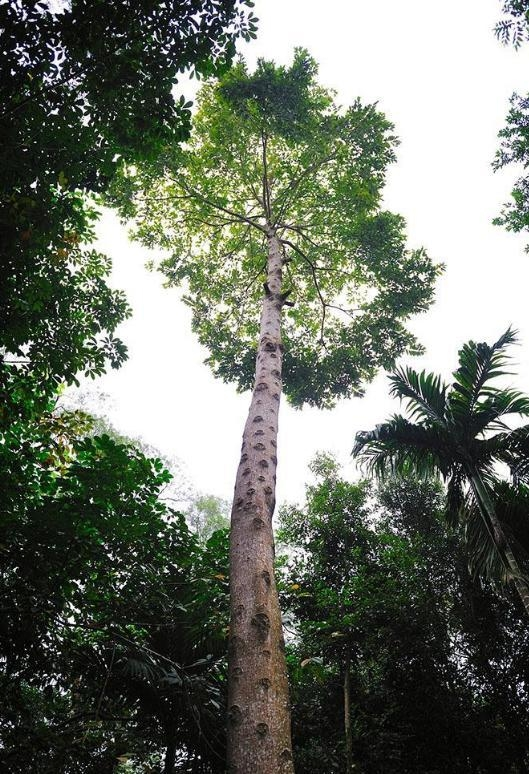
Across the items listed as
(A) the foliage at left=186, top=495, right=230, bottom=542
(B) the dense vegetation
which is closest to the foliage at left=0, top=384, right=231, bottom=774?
(B) the dense vegetation

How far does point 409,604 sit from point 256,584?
510cm

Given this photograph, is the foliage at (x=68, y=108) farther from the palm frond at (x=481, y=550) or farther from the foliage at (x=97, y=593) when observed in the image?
the palm frond at (x=481, y=550)

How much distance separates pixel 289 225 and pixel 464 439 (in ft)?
18.2

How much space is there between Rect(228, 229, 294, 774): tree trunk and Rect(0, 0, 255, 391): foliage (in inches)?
81.5

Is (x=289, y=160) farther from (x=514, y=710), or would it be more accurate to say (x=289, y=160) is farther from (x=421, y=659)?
(x=514, y=710)

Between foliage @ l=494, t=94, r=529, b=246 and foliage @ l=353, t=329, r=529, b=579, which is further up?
foliage @ l=494, t=94, r=529, b=246

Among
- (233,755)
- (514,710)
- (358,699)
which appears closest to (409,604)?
(358,699)

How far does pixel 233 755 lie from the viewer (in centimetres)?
211

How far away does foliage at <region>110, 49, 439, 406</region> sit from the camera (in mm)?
8508

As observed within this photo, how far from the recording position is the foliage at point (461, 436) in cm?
736

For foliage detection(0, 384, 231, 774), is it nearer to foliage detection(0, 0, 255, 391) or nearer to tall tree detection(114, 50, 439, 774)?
foliage detection(0, 0, 255, 391)

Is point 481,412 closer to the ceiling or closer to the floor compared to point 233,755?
closer to the ceiling

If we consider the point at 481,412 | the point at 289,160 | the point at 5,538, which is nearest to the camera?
the point at 5,538

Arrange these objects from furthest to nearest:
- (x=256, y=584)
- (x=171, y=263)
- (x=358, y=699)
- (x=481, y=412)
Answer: (x=171, y=263), (x=481, y=412), (x=358, y=699), (x=256, y=584)
